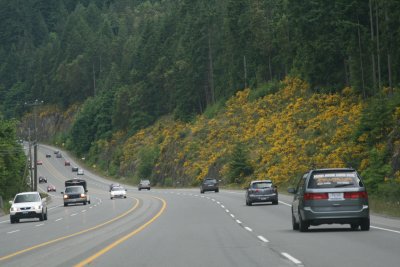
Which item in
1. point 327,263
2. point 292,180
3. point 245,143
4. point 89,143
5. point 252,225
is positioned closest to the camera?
point 327,263

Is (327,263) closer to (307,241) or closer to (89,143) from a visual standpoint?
(307,241)

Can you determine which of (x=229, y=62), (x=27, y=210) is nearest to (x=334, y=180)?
(x=27, y=210)

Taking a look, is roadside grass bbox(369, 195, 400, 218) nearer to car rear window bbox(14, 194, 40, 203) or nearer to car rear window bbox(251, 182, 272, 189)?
car rear window bbox(251, 182, 272, 189)

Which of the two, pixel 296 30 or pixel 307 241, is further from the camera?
pixel 296 30

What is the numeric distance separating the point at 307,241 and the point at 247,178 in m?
63.7

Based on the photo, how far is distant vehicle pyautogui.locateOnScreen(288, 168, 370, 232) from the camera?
74.7 feet

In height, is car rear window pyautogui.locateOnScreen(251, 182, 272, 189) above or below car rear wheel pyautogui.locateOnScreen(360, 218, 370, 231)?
above

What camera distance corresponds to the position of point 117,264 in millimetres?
15656

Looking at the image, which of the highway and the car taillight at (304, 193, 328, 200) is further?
the car taillight at (304, 193, 328, 200)

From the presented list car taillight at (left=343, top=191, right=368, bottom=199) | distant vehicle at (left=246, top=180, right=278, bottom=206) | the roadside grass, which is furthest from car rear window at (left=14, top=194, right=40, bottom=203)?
car taillight at (left=343, top=191, right=368, bottom=199)

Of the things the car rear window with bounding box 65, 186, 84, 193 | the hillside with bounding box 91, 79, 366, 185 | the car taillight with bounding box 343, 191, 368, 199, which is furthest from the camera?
the hillside with bounding box 91, 79, 366, 185

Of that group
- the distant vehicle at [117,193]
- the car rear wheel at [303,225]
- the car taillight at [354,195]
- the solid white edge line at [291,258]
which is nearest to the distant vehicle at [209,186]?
the distant vehicle at [117,193]

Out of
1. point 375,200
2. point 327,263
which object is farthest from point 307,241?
point 375,200

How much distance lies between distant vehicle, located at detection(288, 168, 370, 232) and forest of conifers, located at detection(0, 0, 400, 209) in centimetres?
2624
